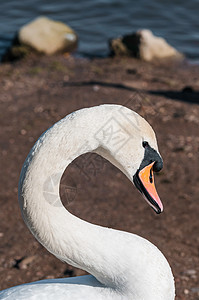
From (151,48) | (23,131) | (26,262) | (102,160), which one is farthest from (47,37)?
(102,160)

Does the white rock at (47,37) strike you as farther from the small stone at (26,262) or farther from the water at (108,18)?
the small stone at (26,262)

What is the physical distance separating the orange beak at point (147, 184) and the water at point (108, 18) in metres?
8.51

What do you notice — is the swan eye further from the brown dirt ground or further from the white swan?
the brown dirt ground

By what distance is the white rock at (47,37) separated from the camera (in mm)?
10094

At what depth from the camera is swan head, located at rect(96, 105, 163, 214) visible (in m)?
2.22

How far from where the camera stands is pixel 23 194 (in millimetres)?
2219

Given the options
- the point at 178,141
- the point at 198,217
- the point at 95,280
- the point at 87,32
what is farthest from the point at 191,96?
the point at 95,280

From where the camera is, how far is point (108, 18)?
485 inches

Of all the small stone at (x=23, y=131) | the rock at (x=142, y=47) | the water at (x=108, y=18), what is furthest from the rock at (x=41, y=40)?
the small stone at (x=23, y=131)

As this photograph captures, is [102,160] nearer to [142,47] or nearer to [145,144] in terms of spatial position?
[145,144]

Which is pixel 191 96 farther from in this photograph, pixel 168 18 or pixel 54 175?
pixel 54 175

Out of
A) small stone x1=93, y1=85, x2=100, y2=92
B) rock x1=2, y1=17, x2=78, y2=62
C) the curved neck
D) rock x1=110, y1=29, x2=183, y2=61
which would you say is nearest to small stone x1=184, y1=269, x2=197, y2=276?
the curved neck

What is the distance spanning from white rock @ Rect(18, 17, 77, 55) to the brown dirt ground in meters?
0.36

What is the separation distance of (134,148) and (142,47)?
25.6 feet
